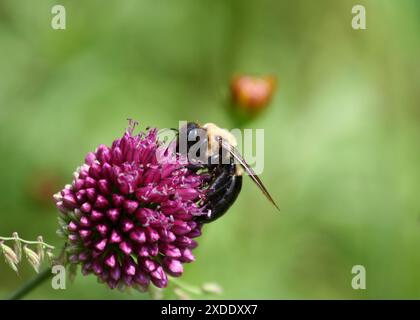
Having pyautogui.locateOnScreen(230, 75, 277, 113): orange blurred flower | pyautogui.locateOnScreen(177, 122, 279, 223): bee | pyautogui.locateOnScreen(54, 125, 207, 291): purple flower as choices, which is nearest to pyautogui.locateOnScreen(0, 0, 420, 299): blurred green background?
pyautogui.locateOnScreen(230, 75, 277, 113): orange blurred flower

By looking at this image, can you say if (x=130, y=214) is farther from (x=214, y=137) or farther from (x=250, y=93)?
(x=250, y=93)

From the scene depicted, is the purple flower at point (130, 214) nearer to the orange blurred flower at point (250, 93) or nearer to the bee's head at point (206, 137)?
the bee's head at point (206, 137)

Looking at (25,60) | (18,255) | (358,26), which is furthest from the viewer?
(358,26)

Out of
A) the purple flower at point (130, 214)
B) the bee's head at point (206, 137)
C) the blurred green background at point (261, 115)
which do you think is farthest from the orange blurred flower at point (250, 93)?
the purple flower at point (130, 214)

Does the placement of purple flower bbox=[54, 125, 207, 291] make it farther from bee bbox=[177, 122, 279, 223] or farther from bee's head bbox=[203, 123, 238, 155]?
bee's head bbox=[203, 123, 238, 155]

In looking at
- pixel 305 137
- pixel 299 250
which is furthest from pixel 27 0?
pixel 299 250

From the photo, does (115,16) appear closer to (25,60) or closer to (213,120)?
(25,60)

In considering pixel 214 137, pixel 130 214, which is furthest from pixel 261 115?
pixel 130 214

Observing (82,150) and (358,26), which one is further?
(358,26)
